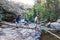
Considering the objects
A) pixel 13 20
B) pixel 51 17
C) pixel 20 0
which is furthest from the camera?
pixel 20 0

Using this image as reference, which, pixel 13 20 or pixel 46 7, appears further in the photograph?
pixel 13 20

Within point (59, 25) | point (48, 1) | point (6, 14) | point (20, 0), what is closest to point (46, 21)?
point (48, 1)

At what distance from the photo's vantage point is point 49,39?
1294cm

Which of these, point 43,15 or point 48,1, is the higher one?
point 48,1

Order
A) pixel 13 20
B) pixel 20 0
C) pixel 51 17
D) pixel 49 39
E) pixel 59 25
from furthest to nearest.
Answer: pixel 20 0, pixel 13 20, pixel 51 17, pixel 59 25, pixel 49 39

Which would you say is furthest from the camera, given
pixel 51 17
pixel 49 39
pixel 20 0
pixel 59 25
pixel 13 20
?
pixel 20 0

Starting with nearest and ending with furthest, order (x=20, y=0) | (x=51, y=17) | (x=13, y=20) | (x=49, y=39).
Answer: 1. (x=49, y=39)
2. (x=51, y=17)
3. (x=13, y=20)
4. (x=20, y=0)

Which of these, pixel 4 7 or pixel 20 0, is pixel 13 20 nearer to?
pixel 4 7

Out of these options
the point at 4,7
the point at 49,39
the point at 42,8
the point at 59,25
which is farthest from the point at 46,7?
the point at 49,39

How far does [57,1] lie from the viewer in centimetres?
2300

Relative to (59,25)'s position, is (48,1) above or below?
above

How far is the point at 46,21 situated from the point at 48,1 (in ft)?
9.17

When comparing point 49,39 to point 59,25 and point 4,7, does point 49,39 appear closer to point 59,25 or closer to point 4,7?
point 59,25

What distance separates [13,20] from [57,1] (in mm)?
7256
